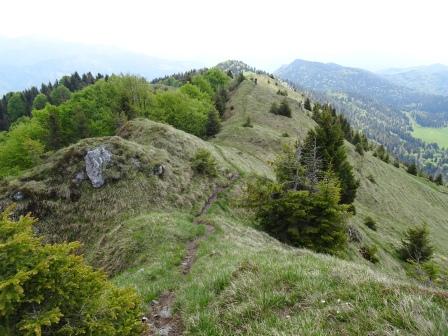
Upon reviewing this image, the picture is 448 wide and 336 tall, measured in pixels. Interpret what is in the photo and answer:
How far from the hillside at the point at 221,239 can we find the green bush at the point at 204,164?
0.80 metres

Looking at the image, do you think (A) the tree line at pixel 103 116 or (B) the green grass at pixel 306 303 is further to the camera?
(A) the tree line at pixel 103 116

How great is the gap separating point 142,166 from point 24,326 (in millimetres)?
28706

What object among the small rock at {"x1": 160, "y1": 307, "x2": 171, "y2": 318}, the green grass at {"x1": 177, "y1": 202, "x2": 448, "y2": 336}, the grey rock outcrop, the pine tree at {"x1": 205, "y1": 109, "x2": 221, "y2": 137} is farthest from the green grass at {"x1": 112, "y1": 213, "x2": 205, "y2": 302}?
the pine tree at {"x1": 205, "y1": 109, "x2": 221, "y2": 137}

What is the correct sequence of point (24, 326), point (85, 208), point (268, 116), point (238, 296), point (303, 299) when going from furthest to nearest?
point (268, 116) < point (85, 208) < point (238, 296) < point (303, 299) < point (24, 326)

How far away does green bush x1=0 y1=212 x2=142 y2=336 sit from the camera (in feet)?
20.3

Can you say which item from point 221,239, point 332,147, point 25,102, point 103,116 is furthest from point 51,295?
point 25,102

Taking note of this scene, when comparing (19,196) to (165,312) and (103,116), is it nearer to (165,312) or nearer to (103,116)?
(165,312)

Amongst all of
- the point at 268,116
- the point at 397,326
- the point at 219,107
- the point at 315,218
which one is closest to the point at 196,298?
the point at 397,326

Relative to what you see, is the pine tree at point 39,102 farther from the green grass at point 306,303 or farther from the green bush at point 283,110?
the green grass at point 306,303

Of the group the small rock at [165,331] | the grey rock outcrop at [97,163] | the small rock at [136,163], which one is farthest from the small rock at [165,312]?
the small rock at [136,163]

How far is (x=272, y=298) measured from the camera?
7.79m

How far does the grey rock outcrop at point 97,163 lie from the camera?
105 feet

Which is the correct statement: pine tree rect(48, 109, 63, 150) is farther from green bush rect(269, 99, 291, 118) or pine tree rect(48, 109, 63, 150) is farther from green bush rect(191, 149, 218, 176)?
green bush rect(269, 99, 291, 118)

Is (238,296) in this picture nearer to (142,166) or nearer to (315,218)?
(315,218)
